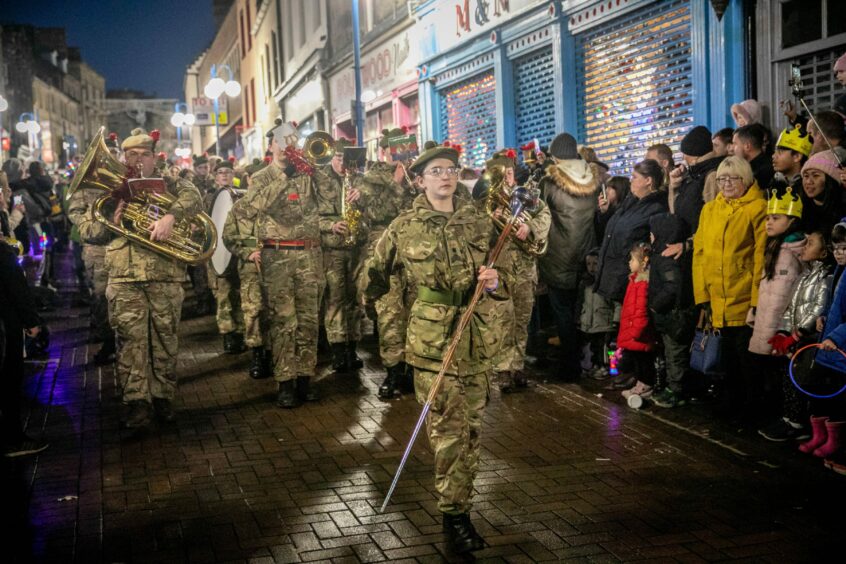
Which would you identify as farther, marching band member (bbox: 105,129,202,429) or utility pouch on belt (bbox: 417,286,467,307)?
marching band member (bbox: 105,129,202,429)

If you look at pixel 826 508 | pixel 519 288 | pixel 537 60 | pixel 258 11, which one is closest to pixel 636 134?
pixel 537 60

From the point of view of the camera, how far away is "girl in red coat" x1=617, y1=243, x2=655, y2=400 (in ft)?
26.8

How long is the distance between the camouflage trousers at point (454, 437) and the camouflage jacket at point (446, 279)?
0.10 metres

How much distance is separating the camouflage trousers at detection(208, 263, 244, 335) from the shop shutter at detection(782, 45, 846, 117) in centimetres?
687

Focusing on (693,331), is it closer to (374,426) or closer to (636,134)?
(374,426)

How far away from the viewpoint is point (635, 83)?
1218 cm

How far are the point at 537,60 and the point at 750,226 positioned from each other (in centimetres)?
817

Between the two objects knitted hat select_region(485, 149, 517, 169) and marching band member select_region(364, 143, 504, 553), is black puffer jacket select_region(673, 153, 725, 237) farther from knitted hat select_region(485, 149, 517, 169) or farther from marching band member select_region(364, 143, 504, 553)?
marching band member select_region(364, 143, 504, 553)

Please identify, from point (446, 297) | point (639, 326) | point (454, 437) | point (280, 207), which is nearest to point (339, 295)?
point (280, 207)

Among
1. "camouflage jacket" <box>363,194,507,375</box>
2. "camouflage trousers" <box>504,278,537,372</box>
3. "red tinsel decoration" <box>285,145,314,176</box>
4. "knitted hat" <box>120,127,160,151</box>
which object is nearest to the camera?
"camouflage jacket" <box>363,194,507,375</box>

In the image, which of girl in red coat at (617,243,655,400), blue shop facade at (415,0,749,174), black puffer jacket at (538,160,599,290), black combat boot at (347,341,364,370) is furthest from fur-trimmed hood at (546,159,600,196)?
black combat boot at (347,341,364,370)

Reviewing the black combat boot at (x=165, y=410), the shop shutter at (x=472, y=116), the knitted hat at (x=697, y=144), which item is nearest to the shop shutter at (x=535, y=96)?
the shop shutter at (x=472, y=116)

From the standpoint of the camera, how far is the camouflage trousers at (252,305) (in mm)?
10117

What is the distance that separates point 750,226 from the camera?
7238 mm
